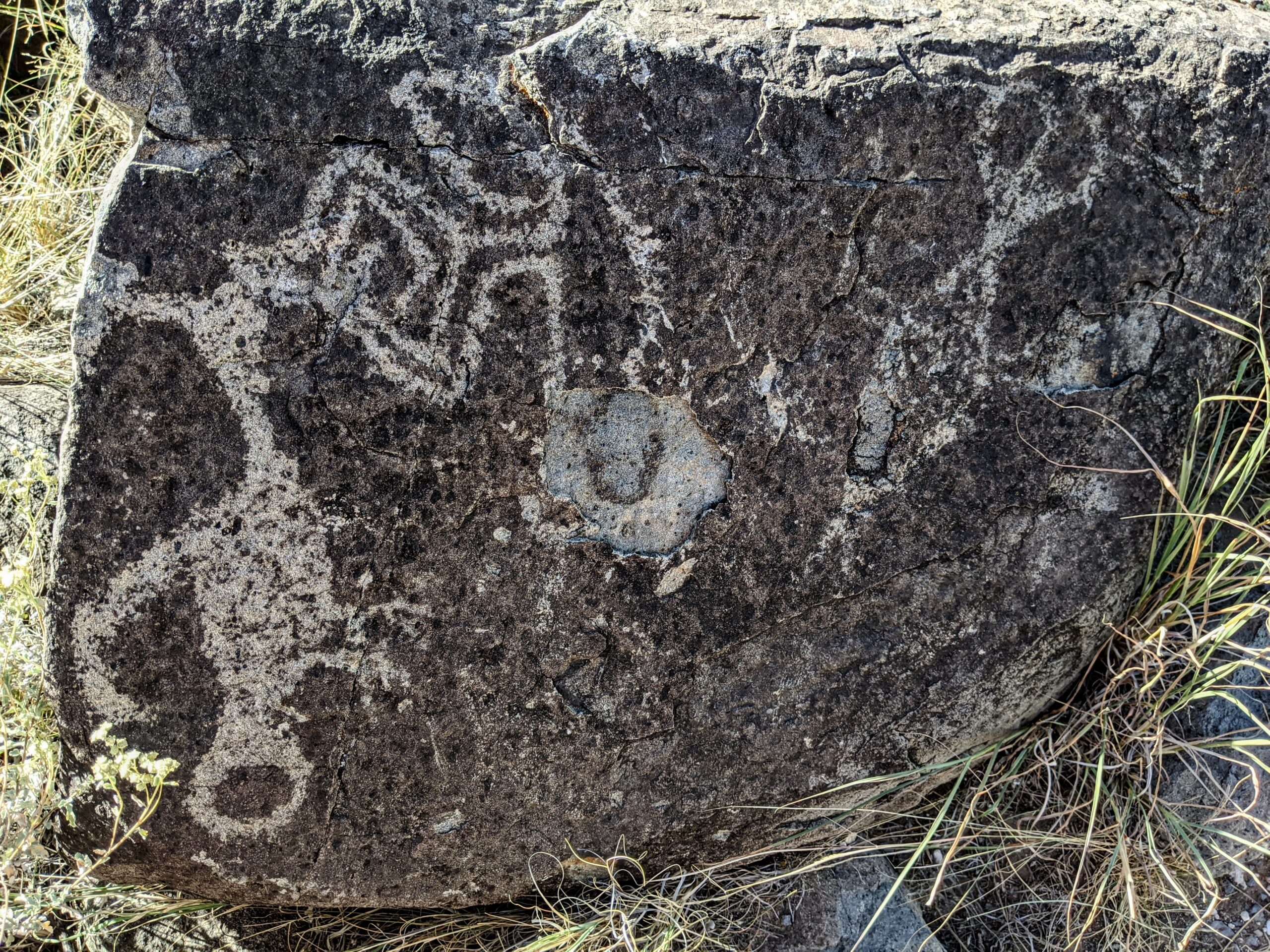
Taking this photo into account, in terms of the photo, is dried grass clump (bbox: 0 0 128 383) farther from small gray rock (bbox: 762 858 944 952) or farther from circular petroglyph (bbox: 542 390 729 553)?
small gray rock (bbox: 762 858 944 952)

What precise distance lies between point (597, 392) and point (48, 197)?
5.44ft

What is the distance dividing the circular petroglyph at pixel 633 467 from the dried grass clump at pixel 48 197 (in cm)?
123

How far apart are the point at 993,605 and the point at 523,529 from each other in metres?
0.72

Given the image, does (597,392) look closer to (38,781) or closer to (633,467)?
(633,467)

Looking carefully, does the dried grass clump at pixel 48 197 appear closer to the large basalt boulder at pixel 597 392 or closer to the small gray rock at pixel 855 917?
the large basalt boulder at pixel 597 392

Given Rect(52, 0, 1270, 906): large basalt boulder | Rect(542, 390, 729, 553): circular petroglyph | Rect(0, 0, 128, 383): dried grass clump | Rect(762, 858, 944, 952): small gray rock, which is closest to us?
Rect(52, 0, 1270, 906): large basalt boulder

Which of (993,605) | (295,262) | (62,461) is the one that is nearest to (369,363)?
(295,262)

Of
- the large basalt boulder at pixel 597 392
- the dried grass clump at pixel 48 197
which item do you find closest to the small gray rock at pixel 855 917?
the large basalt boulder at pixel 597 392

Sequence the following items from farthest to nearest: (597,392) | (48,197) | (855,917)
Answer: (48,197) → (855,917) → (597,392)

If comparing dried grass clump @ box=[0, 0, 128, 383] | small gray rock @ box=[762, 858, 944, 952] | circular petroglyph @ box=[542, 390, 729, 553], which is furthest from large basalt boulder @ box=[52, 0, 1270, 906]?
dried grass clump @ box=[0, 0, 128, 383]

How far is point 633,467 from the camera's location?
1.45m

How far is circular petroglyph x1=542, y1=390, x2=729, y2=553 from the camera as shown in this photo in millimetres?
1429

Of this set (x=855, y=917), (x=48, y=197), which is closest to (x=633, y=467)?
(x=855, y=917)

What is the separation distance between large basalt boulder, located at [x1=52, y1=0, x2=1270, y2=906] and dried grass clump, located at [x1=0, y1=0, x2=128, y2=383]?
986 mm
